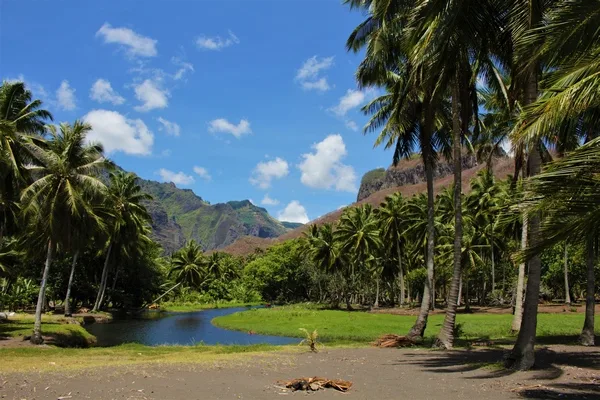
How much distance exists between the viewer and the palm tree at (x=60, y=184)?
74.1ft

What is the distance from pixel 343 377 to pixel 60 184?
1812cm

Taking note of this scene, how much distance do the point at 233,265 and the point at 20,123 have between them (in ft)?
265

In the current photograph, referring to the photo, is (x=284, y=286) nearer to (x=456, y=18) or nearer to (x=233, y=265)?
(x=233, y=265)

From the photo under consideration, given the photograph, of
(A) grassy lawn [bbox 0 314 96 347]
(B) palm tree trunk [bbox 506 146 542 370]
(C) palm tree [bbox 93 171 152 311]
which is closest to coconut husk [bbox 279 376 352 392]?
(B) palm tree trunk [bbox 506 146 542 370]

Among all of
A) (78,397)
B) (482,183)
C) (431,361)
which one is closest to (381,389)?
(431,361)

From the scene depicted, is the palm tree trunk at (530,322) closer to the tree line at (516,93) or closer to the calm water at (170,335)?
the tree line at (516,93)

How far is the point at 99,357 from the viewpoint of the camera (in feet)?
56.2

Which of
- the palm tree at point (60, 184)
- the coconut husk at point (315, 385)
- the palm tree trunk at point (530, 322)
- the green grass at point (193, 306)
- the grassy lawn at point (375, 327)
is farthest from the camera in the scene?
the green grass at point (193, 306)

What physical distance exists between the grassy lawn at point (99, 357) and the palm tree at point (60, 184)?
464 cm

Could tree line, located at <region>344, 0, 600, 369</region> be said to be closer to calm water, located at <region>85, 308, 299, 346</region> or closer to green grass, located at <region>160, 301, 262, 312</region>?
calm water, located at <region>85, 308, 299, 346</region>

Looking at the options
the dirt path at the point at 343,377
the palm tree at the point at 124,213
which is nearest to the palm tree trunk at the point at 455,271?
the dirt path at the point at 343,377

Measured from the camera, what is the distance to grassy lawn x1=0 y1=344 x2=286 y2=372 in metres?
14.1

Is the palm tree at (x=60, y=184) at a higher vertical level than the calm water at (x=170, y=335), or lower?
higher

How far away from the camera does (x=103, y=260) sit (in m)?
55.6
